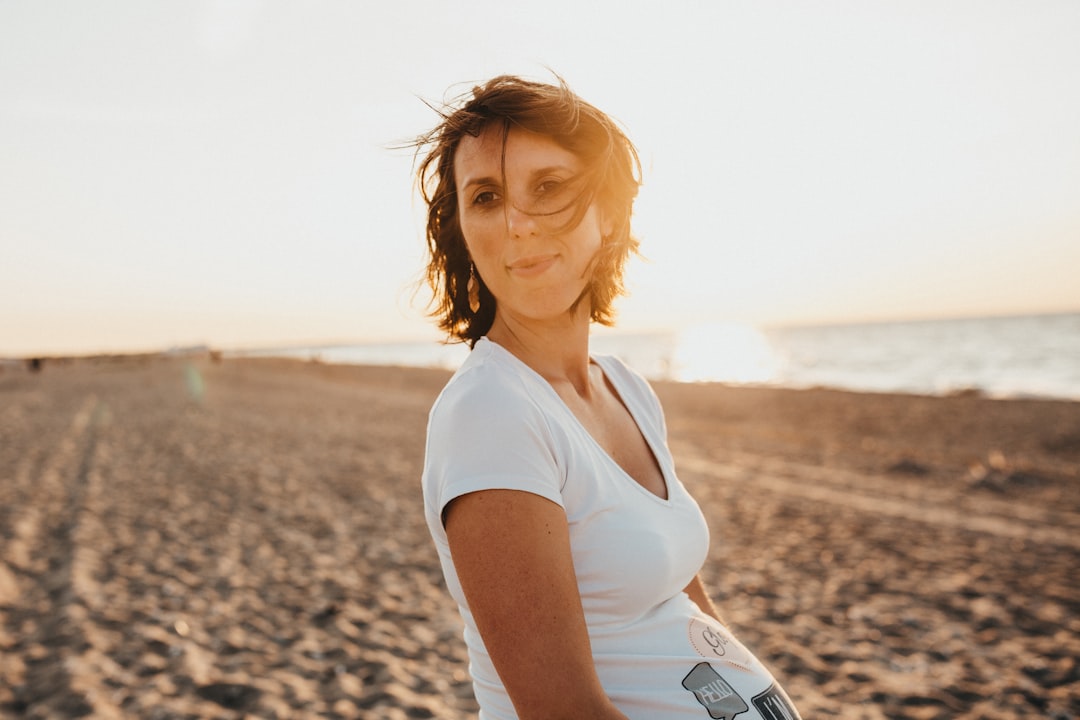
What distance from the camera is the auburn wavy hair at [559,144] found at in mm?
1615

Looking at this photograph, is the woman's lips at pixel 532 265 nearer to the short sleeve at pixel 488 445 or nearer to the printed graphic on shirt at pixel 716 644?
the short sleeve at pixel 488 445

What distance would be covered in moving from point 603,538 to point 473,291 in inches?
33.8

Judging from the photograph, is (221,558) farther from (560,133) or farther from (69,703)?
(560,133)

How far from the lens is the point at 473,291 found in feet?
6.42

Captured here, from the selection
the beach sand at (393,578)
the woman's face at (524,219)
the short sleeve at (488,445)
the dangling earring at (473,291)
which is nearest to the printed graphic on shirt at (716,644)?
the short sleeve at (488,445)

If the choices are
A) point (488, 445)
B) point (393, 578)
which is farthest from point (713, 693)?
point (393, 578)

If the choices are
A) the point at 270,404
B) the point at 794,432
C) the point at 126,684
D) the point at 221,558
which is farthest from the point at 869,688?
the point at 270,404

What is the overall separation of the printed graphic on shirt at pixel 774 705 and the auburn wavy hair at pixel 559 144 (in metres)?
1.15

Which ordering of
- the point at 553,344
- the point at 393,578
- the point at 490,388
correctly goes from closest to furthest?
the point at 490,388 < the point at 553,344 < the point at 393,578

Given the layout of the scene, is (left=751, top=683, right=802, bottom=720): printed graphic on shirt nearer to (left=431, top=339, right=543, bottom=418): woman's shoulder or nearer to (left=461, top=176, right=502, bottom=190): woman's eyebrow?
(left=431, top=339, right=543, bottom=418): woman's shoulder

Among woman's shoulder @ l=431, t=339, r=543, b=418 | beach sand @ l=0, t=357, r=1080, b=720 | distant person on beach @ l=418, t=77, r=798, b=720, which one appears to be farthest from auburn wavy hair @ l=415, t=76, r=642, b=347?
beach sand @ l=0, t=357, r=1080, b=720

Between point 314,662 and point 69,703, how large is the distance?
1464 mm

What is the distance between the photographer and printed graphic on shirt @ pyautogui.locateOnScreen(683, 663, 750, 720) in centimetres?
156

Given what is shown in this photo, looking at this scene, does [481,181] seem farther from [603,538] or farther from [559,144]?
[603,538]
